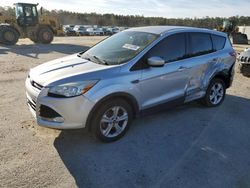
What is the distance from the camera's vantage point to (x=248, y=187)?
10.3ft

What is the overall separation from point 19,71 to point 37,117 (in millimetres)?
5879

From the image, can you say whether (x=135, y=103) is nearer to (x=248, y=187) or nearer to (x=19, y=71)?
(x=248, y=187)

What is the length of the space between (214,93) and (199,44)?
4.08ft

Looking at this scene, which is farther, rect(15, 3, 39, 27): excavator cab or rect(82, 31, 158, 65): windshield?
rect(15, 3, 39, 27): excavator cab

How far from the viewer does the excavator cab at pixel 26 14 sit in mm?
19891

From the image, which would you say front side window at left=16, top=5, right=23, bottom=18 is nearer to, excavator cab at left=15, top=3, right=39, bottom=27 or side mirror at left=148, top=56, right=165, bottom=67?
excavator cab at left=15, top=3, right=39, bottom=27

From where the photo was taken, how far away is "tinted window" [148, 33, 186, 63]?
4412mm

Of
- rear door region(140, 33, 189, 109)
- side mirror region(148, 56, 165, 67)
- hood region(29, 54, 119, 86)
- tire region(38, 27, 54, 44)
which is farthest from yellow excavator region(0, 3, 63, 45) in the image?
side mirror region(148, 56, 165, 67)

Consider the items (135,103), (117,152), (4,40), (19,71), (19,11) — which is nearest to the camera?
(117,152)

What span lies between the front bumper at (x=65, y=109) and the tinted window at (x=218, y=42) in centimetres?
331

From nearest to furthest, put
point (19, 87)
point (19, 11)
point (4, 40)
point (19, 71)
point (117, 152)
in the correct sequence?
point (117, 152) < point (19, 87) < point (19, 71) < point (4, 40) < point (19, 11)

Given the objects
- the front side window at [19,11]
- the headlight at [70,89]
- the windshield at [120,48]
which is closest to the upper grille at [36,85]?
the headlight at [70,89]

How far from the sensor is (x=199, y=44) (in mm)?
5219

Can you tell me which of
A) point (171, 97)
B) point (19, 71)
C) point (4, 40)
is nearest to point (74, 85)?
point (171, 97)
